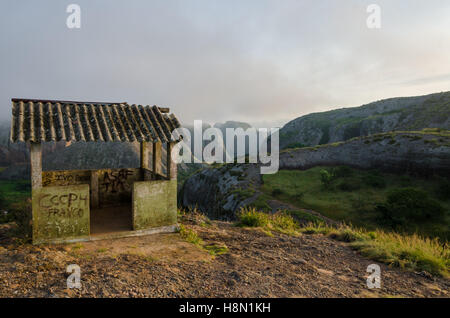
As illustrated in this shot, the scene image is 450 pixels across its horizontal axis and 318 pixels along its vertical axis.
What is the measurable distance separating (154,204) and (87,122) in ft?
10.9

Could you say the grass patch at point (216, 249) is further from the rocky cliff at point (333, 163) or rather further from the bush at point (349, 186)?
the bush at point (349, 186)

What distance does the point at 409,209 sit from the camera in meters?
20.8

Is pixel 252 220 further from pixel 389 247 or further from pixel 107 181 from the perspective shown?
pixel 107 181

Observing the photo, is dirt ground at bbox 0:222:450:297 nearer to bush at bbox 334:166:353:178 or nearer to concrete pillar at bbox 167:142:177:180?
concrete pillar at bbox 167:142:177:180

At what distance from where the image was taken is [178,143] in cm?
899

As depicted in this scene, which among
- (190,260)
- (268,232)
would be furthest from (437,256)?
(190,260)

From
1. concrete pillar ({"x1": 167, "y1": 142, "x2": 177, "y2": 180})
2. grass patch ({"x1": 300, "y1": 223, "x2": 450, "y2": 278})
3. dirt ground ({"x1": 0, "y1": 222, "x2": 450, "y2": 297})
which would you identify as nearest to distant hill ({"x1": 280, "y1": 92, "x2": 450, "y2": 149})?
grass patch ({"x1": 300, "y1": 223, "x2": 450, "y2": 278})

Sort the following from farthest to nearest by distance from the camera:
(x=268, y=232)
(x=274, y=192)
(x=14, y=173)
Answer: (x=14, y=173) < (x=274, y=192) < (x=268, y=232)

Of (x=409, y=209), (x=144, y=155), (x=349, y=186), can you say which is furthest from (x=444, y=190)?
(x=144, y=155)
